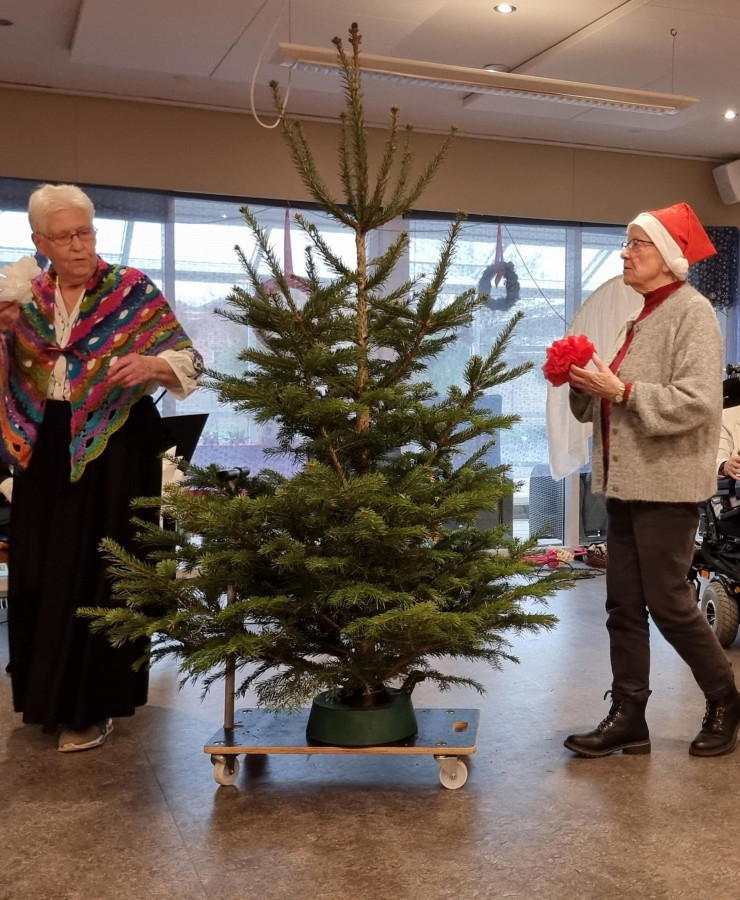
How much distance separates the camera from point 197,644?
91.1 inches

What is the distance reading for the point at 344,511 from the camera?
2260 mm

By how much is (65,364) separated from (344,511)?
0.90 m

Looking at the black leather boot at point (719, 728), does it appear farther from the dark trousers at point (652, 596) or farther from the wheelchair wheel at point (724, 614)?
the wheelchair wheel at point (724, 614)

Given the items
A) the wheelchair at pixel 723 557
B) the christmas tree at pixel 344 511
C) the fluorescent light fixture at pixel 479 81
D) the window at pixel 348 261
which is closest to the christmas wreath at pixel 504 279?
the window at pixel 348 261

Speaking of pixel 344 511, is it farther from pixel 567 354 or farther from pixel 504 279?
pixel 504 279

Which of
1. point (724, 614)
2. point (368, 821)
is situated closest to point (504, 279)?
point (724, 614)

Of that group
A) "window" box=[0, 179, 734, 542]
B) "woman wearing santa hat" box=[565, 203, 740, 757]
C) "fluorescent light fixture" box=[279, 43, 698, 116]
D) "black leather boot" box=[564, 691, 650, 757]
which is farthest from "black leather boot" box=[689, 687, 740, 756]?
"window" box=[0, 179, 734, 542]

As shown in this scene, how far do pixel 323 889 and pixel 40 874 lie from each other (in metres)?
0.55

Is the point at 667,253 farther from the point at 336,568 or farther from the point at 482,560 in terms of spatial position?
the point at 336,568

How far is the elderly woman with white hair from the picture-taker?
8.67 feet

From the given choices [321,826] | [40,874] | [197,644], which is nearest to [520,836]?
[321,826]

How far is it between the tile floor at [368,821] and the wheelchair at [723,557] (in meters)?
0.93

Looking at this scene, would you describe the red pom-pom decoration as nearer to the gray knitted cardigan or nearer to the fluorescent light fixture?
the gray knitted cardigan

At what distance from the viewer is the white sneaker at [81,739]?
270cm
